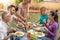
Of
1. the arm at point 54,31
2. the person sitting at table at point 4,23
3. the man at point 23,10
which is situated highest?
the man at point 23,10

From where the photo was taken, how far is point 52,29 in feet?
4.61

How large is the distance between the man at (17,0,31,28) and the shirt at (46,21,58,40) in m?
0.23

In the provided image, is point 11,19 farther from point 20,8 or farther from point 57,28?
point 57,28

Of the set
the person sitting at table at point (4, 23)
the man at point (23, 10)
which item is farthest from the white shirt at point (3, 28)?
the man at point (23, 10)

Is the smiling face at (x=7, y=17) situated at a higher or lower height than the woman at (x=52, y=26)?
higher

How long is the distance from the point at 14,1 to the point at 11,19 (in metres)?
0.17

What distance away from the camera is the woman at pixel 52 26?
4.59 feet

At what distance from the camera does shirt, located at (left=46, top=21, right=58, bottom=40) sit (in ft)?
4.60

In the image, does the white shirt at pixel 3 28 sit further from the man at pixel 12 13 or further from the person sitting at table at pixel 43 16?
the person sitting at table at pixel 43 16

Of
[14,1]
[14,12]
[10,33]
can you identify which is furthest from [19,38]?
[14,1]

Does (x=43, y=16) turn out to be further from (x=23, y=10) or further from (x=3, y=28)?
(x=3, y=28)

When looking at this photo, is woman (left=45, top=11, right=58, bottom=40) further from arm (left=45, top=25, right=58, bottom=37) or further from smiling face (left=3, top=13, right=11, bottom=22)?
smiling face (left=3, top=13, right=11, bottom=22)

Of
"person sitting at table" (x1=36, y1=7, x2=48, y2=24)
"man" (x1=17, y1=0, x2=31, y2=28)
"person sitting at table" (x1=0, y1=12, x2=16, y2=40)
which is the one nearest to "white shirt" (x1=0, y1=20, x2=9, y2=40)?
"person sitting at table" (x1=0, y1=12, x2=16, y2=40)

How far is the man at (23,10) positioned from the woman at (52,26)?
8.6 inches
